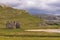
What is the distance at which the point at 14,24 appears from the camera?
161500 mm

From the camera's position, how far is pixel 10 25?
157125 mm

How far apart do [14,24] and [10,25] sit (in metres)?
5.27

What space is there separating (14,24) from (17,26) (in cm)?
491

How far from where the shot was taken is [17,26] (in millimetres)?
165500

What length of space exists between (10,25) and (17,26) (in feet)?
32.3
